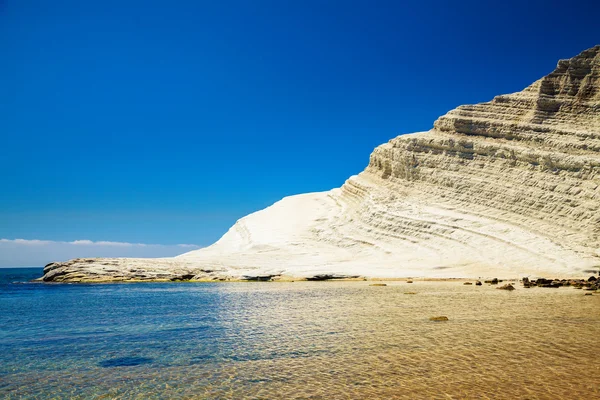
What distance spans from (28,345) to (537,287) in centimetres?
2697

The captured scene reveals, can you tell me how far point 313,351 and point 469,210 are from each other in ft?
122

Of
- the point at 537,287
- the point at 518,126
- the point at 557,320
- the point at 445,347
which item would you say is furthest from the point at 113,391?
the point at 518,126

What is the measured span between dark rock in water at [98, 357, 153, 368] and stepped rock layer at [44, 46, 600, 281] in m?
27.5

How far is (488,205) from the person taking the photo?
146 feet

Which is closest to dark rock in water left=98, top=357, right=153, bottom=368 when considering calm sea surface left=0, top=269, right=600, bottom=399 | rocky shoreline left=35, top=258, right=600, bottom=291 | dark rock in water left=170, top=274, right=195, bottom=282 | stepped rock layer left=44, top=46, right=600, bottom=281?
calm sea surface left=0, top=269, right=600, bottom=399

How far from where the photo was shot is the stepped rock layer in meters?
39.0

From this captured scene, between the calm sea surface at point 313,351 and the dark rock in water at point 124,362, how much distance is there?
0.02 meters

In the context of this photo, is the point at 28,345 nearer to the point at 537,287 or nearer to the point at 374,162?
the point at 537,287

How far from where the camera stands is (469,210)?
4484 centimetres

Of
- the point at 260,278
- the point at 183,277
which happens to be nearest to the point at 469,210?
the point at 260,278

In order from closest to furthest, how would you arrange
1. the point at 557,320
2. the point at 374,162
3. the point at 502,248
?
the point at 557,320, the point at 502,248, the point at 374,162

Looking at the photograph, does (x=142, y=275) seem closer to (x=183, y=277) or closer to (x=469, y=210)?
(x=183, y=277)

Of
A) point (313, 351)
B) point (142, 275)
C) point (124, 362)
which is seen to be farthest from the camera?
point (142, 275)

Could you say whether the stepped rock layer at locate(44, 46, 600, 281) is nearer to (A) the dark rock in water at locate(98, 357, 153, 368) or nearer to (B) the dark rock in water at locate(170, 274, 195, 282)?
(B) the dark rock in water at locate(170, 274, 195, 282)
